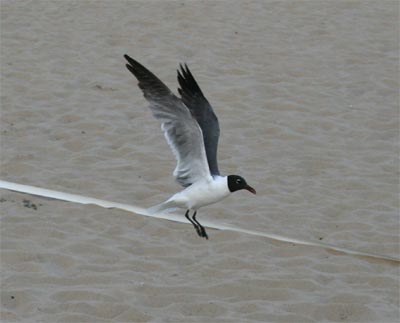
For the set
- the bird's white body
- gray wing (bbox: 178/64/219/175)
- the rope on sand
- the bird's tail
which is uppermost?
gray wing (bbox: 178/64/219/175)

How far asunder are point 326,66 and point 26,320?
4894mm

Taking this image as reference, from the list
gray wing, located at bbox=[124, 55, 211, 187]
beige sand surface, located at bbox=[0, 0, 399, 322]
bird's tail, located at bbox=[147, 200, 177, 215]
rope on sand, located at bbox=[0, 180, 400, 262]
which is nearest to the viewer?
gray wing, located at bbox=[124, 55, 211, 187]

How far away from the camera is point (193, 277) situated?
5148 millimetres

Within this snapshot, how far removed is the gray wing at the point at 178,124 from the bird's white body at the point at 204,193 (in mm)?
49

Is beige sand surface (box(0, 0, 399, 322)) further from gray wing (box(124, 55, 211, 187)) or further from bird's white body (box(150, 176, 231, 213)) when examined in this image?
gray wing (box(124, 55, 211, 187))

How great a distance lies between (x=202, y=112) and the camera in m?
5.02

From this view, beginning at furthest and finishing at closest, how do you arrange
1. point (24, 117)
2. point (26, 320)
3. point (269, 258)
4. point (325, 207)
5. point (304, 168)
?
point (24, 117), point (304, 168), point (325, 207), point (269, 258), point (26, 320)

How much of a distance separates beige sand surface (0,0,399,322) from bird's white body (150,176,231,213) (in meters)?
0.50

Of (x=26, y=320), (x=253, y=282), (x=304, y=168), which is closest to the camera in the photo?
(x=26, y=320)

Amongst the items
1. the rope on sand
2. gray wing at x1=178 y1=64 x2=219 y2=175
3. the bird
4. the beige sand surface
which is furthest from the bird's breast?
the rope on sand

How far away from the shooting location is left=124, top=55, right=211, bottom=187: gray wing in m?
4.59

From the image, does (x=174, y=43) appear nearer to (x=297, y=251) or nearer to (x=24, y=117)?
(x=24, y=117)

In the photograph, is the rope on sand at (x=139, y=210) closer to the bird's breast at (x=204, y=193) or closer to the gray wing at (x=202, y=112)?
the gray wing at (x=202, y=112)

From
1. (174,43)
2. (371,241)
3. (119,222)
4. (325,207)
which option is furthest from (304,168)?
(174,43)
